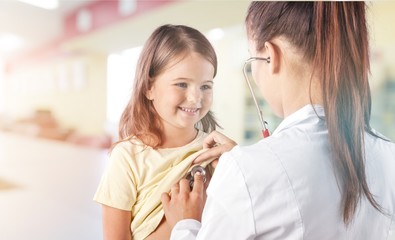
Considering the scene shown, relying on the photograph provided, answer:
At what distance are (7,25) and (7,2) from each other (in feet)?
0.14

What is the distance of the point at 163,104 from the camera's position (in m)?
0.63

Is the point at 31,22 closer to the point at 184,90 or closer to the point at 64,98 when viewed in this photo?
the point at 64,98

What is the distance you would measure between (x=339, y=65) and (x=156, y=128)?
327mm

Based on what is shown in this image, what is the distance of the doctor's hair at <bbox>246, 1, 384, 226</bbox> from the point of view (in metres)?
0.45

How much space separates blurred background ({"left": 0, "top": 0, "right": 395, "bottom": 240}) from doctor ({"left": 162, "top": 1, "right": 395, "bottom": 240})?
0.21 metres

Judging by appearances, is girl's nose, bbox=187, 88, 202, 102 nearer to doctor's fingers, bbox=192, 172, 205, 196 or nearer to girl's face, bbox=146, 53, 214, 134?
girl's face, bbox=146, 53, 214, 134

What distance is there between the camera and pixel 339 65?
46cm

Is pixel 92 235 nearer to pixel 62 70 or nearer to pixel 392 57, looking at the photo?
pixel 62 70

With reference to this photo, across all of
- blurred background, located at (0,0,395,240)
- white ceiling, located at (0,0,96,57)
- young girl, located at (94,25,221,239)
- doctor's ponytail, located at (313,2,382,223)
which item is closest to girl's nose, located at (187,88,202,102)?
young girl, located at (94,25,221,239)

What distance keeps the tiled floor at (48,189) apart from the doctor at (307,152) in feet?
0.82

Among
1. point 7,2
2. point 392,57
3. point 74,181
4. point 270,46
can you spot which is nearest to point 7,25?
point 7,2

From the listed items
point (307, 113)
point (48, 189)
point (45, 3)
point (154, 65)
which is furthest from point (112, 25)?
point (307, 113)

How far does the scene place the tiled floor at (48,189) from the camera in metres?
0.63

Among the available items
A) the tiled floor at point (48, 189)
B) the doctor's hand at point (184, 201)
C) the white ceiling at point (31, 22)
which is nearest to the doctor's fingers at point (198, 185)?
the doctor's hand at point (184, 201)
